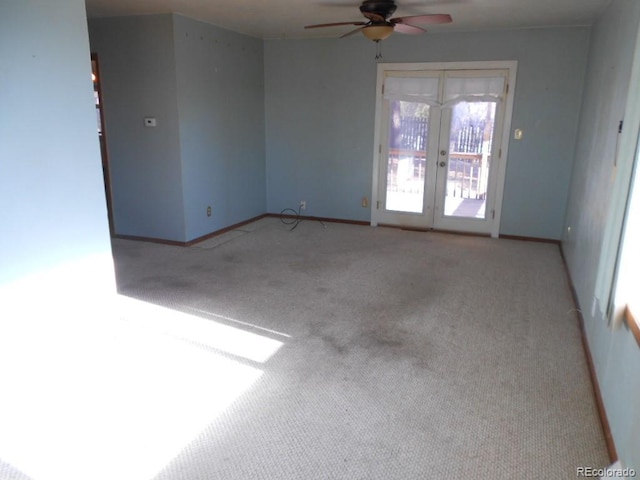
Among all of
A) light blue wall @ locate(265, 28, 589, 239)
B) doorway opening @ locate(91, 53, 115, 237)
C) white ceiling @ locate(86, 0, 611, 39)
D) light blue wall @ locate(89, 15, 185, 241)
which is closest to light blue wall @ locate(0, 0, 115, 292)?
white ceiling @ locate(86, 0, 611, 39)

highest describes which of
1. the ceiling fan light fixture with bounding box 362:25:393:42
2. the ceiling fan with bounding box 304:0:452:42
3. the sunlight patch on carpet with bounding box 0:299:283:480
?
the ceiling fan with bounding box 304:0:452:42

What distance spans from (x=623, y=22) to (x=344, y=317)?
9.06 feet

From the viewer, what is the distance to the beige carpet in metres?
2.02

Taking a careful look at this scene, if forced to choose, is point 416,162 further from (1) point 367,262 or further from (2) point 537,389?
(2) point 537,389

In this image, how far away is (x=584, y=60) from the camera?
4.96 m

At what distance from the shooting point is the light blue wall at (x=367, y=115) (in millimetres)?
5129

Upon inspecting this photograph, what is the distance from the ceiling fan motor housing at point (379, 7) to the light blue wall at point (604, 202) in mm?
1696

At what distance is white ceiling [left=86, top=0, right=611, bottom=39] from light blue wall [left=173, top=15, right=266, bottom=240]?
32 centimetres

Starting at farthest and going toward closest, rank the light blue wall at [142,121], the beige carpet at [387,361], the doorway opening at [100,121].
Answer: the doorway opening at [100,121] → the light blue wall at [142,121] → the beige carpet at [387,361]

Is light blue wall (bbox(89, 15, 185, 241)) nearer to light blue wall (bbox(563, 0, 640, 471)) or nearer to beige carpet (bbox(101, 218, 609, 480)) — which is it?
beige carpet (bbox(101, 218, 609, 480))

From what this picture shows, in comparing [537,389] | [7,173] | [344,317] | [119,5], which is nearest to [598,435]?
[537,389]

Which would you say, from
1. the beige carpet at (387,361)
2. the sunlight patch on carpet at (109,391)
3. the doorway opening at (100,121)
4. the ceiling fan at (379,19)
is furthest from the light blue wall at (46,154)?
the doorway opening at (100,121)

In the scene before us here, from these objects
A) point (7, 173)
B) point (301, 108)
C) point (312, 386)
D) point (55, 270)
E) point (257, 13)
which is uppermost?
point (257, 13)

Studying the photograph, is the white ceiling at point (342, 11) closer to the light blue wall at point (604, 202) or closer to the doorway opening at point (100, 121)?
the light blue wall at point (604, 202)
